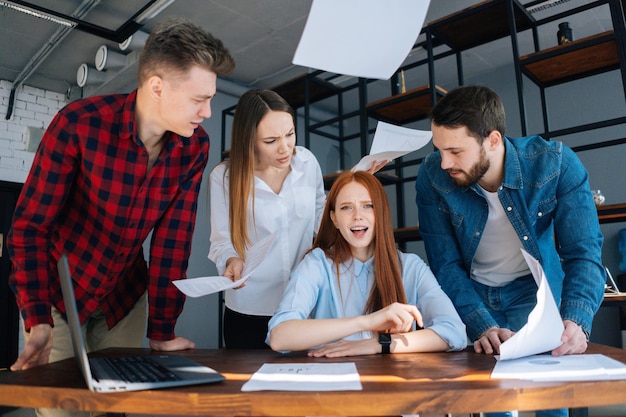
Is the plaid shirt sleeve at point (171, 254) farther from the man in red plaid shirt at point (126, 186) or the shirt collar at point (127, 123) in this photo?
the shirt collar at point (127, 123)

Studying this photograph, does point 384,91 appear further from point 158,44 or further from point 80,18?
point 158,44

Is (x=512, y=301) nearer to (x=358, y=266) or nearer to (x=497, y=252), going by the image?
(x=497, y=252)

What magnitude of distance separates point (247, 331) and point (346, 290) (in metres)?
0.38

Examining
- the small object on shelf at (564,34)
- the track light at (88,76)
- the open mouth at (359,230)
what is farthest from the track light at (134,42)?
the open mouth at (359,230)

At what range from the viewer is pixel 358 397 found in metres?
0.59

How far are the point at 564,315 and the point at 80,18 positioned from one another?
13.7 ft

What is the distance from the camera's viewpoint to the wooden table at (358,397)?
23.2 inches

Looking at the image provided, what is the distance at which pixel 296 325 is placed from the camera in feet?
A: 3.45

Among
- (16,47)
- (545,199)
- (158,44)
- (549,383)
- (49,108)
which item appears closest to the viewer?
(549,383)

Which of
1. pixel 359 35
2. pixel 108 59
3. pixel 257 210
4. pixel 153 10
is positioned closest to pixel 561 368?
pixel 359 35

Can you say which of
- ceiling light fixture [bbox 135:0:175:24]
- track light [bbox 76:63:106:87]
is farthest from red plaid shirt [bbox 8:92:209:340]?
track light [bbox 76:63:106:87]

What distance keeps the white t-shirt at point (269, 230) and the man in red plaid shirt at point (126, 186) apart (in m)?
0.20

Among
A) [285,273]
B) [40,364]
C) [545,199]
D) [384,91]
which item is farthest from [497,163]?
[384,91]

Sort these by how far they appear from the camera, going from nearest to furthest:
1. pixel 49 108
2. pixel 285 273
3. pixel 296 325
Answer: pixel 296 325 → pixel 285 273 → pixel 49 108
